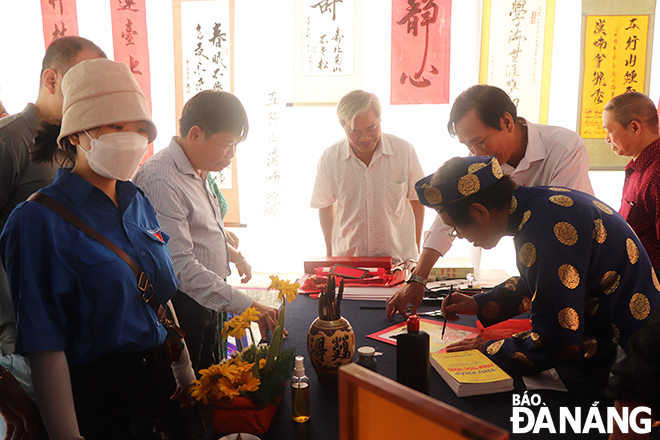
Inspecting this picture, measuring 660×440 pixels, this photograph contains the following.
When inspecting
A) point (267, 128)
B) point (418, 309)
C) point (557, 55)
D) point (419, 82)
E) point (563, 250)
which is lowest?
point (418, 309)

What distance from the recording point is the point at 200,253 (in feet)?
5.40

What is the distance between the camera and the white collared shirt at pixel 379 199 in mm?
2570

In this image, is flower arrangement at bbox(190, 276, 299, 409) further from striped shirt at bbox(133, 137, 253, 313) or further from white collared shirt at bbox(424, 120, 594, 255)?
white collared shirt at bbox(424, 120, 594, 255)

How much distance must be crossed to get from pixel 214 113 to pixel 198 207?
13.6 inches

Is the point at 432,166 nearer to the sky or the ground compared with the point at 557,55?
nearer to the ground

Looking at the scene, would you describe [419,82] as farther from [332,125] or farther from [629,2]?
[629,2]

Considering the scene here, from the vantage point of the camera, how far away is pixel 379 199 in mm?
2605

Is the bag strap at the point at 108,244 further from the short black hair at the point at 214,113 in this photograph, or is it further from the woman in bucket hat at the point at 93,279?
the short black hair at the point at 214,113

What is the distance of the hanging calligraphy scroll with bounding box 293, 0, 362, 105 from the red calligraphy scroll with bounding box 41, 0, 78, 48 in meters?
1.72

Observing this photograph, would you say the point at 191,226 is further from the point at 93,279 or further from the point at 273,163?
the point at 273,163

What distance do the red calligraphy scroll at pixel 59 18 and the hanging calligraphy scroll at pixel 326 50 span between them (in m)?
1.72

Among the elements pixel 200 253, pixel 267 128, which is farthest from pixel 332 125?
pixel 200 253

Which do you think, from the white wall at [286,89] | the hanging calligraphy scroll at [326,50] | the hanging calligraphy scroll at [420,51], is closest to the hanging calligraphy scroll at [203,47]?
the white wall at [286,89]

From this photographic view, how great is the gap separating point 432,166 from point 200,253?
7.23ft
